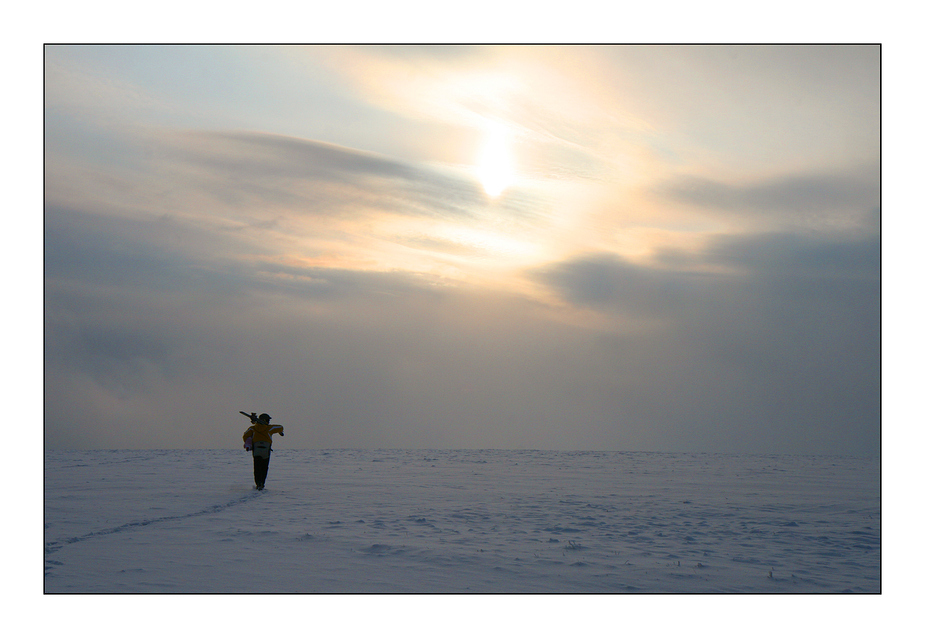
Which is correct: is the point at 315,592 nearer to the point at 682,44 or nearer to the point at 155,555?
the point at 155,555

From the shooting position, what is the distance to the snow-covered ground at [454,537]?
33.6 feet

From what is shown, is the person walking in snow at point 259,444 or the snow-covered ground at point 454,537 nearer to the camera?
the snow-covered ground at point 454,537

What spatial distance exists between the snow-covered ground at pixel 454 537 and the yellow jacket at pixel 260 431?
1594 millimetres

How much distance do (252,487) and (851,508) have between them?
1737 centimetres

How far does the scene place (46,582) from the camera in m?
9.94

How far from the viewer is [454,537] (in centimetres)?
1328

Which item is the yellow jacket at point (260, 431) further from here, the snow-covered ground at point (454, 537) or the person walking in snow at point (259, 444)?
the snow-covered ground at point (454, 537)

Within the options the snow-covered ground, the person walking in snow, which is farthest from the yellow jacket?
the snow-covered ground

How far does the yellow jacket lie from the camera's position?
67.5ft

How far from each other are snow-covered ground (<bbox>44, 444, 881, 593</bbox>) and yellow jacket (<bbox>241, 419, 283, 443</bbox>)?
1.59 meters

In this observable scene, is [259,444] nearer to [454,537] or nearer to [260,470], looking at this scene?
[260,470]

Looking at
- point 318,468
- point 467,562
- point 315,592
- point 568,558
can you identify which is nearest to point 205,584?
point 315,592

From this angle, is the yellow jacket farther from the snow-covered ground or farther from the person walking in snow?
the snow-covered ground

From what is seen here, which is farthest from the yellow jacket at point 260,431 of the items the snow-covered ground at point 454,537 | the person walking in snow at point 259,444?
the snow-covered ground at point 454,537
